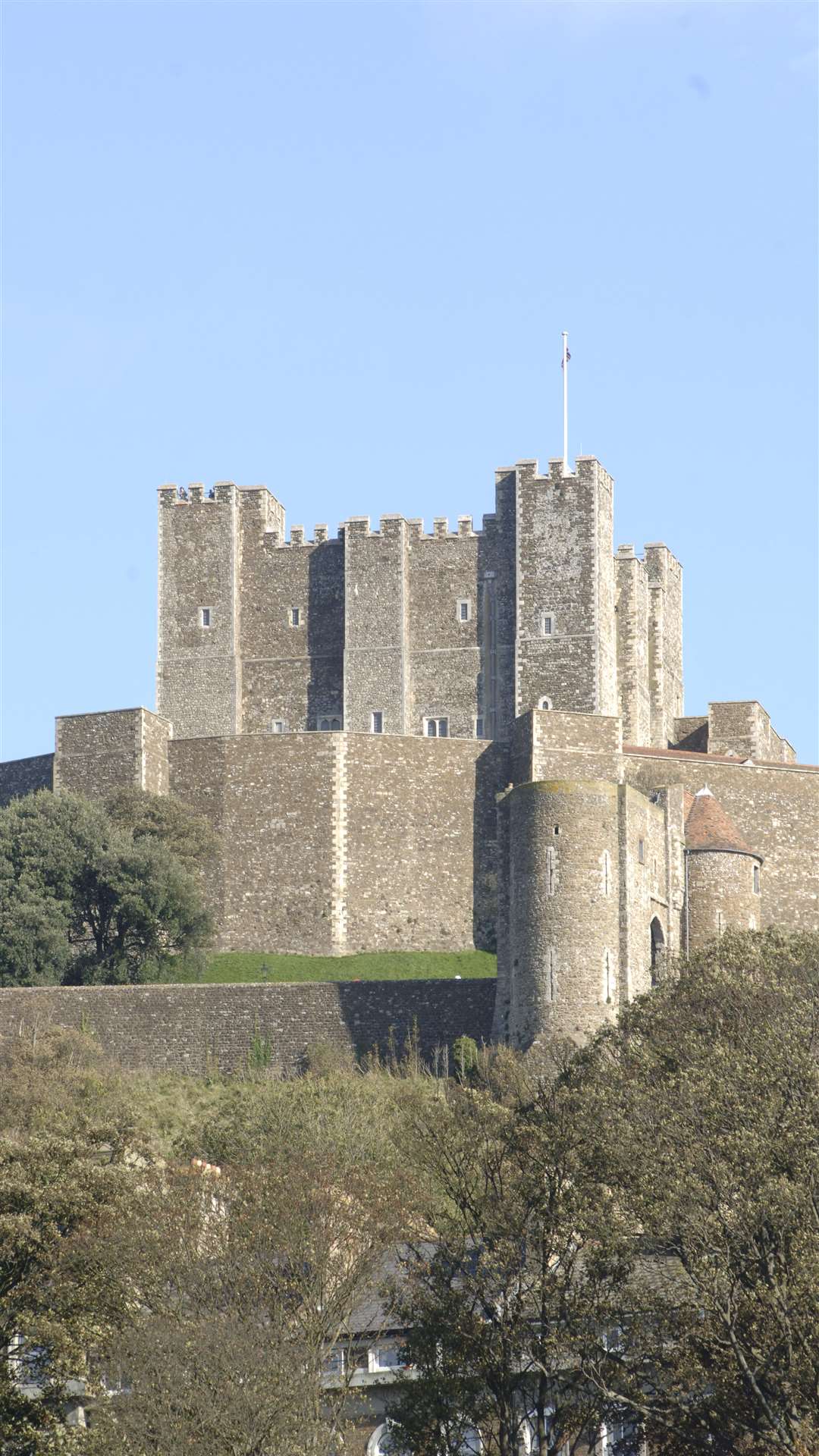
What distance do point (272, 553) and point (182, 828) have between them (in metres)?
11.9

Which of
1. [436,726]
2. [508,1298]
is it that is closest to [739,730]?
[436,726]

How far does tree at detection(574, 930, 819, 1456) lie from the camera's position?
1329 inches

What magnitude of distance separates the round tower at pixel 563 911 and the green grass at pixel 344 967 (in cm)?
894

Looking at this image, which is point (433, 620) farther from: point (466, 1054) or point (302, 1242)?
point (302, 1242)

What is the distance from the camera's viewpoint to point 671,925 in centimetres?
6041

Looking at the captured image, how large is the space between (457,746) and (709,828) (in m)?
10.1

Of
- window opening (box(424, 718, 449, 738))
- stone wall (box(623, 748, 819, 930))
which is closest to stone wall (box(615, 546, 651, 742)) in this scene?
window opening (box(424, 718, 449, 738))

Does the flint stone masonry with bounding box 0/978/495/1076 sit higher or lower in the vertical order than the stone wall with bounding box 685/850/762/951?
lower

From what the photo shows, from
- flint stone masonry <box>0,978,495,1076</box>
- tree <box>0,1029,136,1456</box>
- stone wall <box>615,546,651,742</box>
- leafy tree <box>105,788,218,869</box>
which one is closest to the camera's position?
tree <box>0,1029,136,1456</box>

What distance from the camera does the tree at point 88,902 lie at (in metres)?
65.4

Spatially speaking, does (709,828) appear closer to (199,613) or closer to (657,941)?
(657,941)

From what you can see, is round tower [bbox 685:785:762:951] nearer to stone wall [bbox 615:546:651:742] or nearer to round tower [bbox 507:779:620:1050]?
round tower [bbox 507:779:620:1050]

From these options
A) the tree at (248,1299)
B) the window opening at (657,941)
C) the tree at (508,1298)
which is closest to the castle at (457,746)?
the window opening at (657,941)

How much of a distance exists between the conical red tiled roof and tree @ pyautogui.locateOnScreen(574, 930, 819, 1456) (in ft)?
76.9
